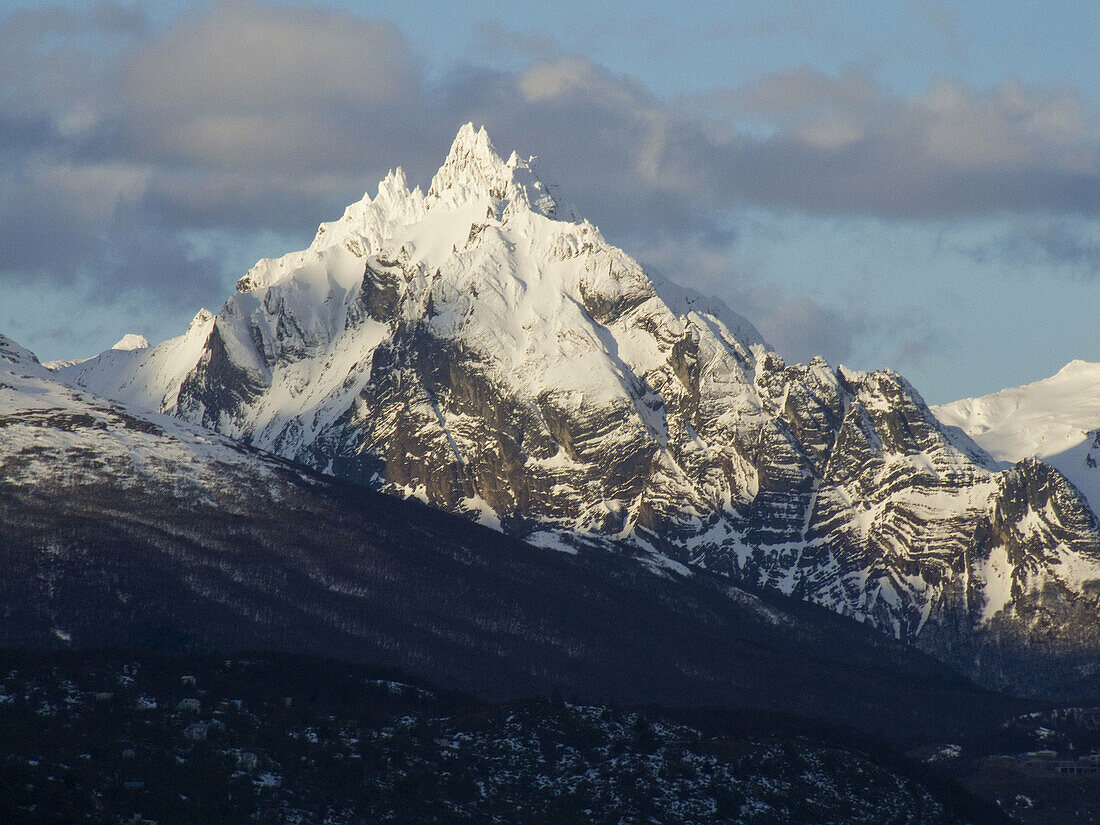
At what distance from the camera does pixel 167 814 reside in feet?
653

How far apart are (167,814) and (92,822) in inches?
442

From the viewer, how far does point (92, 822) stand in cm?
18925

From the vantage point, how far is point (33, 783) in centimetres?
19688

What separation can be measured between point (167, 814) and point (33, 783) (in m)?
13.4

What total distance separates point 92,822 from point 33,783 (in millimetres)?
10948
